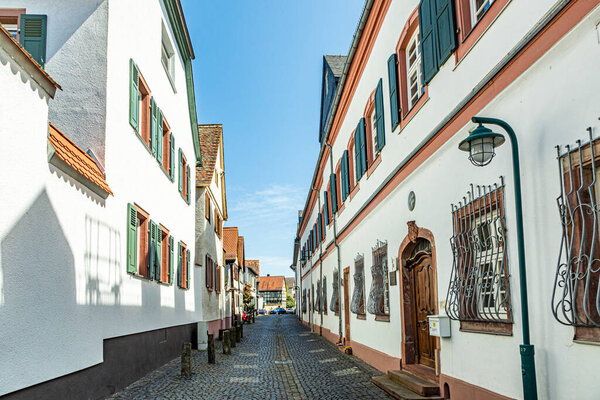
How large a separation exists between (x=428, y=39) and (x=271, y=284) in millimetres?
114488

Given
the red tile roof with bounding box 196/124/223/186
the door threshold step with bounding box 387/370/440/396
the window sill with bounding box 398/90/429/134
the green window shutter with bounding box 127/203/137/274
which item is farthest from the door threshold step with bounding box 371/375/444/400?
the red tile roof with bounding box 196/124/223/186

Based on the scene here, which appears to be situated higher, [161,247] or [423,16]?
[423,16]

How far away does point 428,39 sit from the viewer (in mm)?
8344

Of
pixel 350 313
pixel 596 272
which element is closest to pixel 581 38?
pixel 596 272

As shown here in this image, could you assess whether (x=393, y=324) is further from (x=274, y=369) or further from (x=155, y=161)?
(x=155, y=161)

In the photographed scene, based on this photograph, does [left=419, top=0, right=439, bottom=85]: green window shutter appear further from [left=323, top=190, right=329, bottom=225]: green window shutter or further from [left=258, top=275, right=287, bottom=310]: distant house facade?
[left=258, top=275, right=287, bottom=310]: distant house facade

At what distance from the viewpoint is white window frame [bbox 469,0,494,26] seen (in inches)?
264

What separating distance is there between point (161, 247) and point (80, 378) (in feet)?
22.0

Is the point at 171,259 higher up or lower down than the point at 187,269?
higher up

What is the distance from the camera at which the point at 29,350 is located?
6219mm

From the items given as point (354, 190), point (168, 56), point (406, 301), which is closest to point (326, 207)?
point (354, 190)

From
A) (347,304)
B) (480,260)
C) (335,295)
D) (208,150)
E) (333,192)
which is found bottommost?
(347,304)

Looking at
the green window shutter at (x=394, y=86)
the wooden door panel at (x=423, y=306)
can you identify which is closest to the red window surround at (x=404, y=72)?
the green window shutter at (x=394, y=86)

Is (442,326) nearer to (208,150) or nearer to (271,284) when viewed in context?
(208,150)
